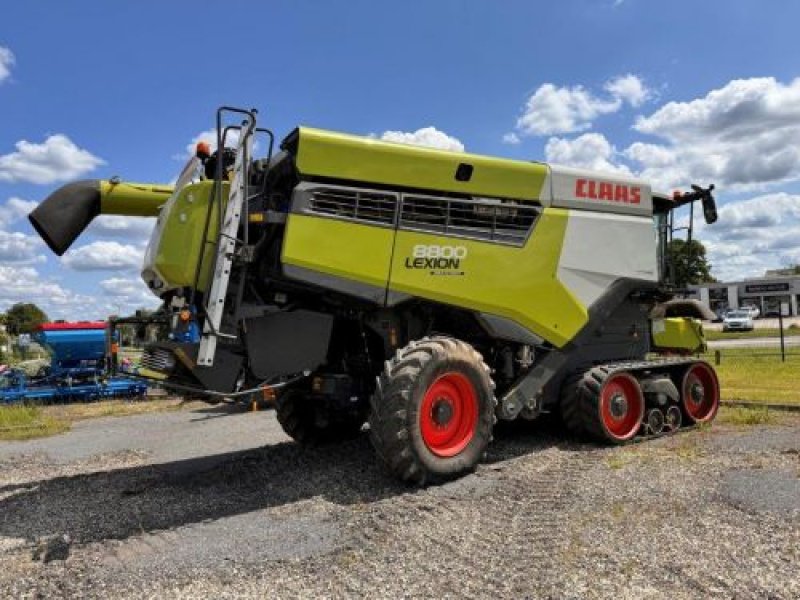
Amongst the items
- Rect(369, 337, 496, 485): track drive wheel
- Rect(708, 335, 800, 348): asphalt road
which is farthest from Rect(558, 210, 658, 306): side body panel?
Rect(708, 335, 800, 348): asphalt road

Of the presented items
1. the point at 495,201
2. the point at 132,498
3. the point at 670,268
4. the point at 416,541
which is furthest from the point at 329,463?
the point at 670,268

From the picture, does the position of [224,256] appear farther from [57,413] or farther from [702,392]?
[57,413]

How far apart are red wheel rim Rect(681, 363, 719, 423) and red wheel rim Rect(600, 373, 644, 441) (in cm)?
129

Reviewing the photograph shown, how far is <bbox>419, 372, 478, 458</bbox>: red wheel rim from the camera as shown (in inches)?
267

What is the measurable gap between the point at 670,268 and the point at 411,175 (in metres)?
4.47

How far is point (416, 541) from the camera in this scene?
5.21 m

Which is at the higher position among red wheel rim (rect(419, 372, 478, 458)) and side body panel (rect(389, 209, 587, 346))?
side body panel (rect(389, 209, 587, 346))

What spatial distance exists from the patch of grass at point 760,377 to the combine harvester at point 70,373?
1381 cm

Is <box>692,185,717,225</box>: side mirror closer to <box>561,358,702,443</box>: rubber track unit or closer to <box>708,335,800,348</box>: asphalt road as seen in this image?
<box>561,358,702,443</box>: rubber track unit

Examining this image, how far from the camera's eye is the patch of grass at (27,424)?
12609 millimetres

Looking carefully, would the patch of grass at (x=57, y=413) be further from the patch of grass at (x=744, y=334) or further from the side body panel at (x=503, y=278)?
the patch of grass at (x=744, y=334)

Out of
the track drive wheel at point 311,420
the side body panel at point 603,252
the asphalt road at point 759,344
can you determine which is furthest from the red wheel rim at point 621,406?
A: the asphalt road at point 759,344

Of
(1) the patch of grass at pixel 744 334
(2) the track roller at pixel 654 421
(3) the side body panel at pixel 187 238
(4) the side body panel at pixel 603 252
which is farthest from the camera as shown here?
(1) the patch of grass at pixel 744 334

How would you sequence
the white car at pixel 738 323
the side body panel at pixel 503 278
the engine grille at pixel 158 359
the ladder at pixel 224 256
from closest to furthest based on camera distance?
1. the ladder at pixel 224 256
2. the engine grille at pixel 158 359
3. the side body panel at pixel 503 278
4. the white car at pixel 738 323
